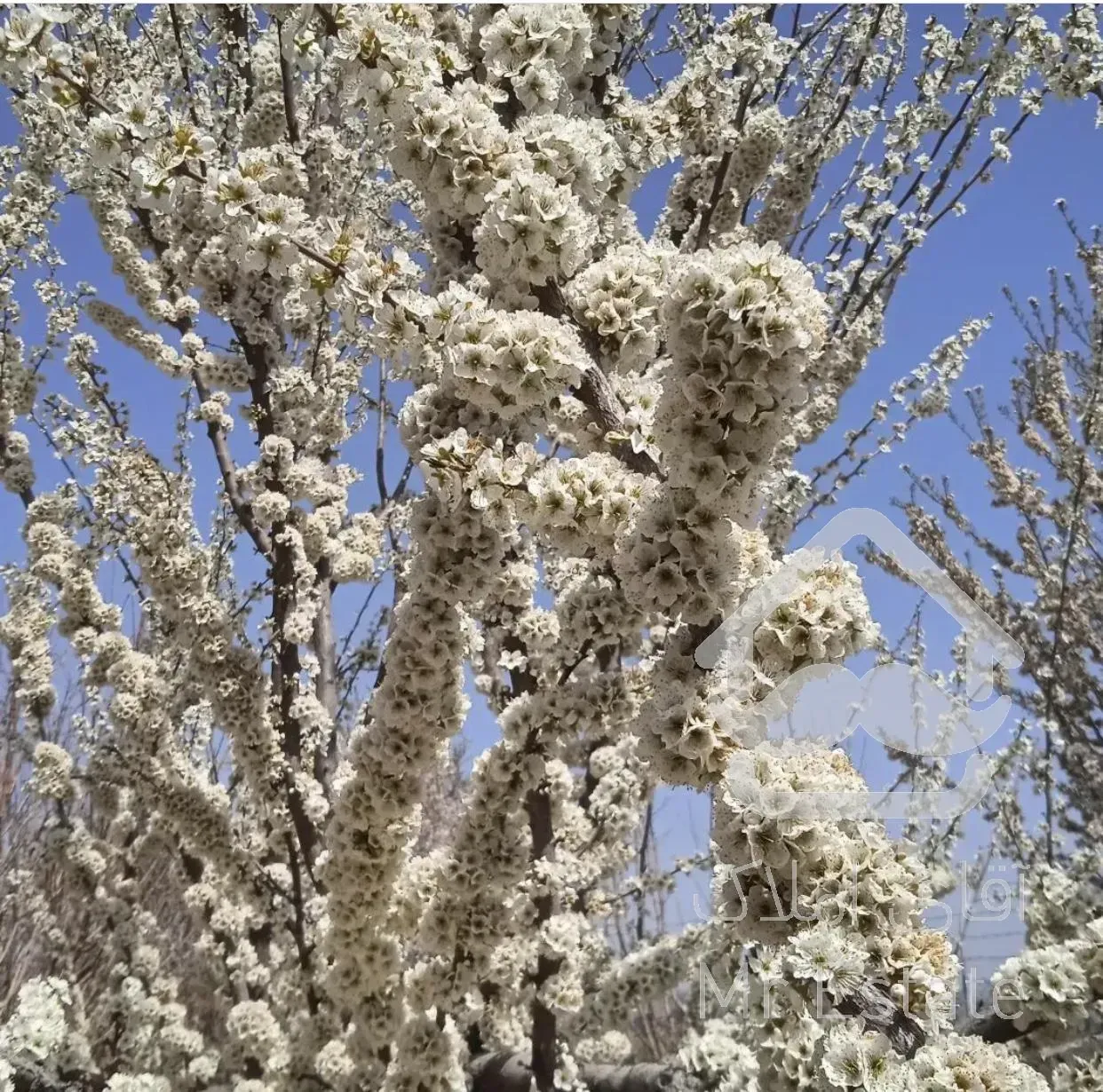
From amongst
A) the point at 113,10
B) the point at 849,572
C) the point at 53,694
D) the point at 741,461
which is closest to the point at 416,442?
the point at 741,461

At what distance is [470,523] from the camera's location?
2.38 metres

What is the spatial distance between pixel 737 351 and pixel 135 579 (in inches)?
204

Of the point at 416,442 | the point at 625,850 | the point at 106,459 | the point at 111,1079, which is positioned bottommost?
the point at 111,1079

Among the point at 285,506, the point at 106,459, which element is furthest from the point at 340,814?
the point at 106,459

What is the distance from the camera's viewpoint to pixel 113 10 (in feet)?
18.9

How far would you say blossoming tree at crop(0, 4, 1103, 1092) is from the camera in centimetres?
190

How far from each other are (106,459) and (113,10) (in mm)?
3200

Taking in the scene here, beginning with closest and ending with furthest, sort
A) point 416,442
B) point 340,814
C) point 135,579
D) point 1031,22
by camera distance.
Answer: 1. point 416,442
2. point 340,814
3. point 1031,22
4. point 135,579

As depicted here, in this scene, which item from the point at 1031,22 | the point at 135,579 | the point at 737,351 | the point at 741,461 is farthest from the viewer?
the point at 135,579

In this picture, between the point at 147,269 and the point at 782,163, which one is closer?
the point at 782,163

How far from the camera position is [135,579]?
5.75m

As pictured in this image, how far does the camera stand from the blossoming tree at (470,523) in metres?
1.90

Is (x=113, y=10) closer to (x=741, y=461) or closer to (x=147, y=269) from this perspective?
(x=147, y=269)

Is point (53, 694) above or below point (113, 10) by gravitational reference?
below
